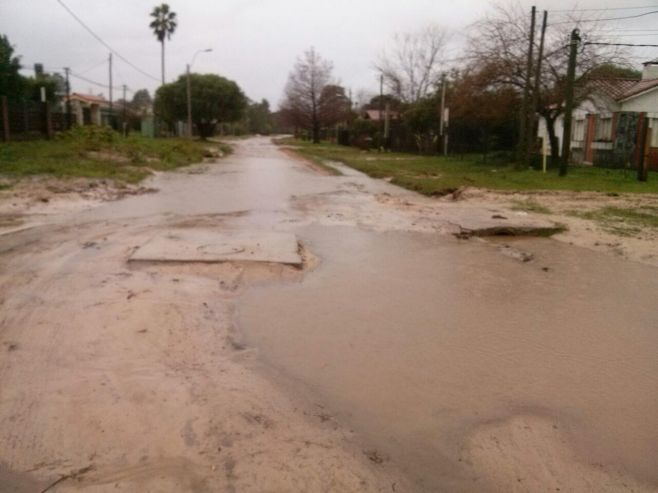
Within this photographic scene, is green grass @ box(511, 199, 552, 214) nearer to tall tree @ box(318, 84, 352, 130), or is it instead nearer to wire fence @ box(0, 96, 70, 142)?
wire fence @ box(0, 96, 70, 142)

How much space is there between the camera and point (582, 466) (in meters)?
3.22

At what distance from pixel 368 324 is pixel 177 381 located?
1939mm

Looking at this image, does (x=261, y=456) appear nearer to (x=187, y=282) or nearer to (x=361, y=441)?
(x=361, y=441)

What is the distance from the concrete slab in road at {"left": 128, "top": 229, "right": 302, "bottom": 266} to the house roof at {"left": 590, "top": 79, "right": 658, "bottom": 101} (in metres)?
18.6

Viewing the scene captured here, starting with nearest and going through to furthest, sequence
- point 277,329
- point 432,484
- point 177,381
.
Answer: point 432,484
point 177,381
point 277,329

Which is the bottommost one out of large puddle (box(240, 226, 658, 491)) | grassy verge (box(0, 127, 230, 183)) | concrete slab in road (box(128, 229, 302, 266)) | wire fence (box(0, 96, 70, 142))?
large puddle (box(240, 226, 658, 491))

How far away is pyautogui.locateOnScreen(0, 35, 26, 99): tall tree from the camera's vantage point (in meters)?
29.0

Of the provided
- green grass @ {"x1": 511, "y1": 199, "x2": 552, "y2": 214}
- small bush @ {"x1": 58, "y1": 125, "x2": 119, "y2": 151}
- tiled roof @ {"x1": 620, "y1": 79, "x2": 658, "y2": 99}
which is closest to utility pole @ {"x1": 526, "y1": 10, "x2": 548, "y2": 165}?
tiled roof @ {"x1": 620, "y1": 79, "x2": 658, "y2": 99}

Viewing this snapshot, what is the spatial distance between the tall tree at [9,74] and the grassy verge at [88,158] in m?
6.30

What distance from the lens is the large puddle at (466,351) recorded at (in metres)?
3.46

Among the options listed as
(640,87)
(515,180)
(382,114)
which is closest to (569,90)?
(515,180)

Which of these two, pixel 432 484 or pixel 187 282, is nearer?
pixel 432 484

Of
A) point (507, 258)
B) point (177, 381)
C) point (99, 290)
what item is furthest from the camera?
point (507, 258)

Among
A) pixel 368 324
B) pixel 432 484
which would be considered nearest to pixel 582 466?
pixel 432 484
